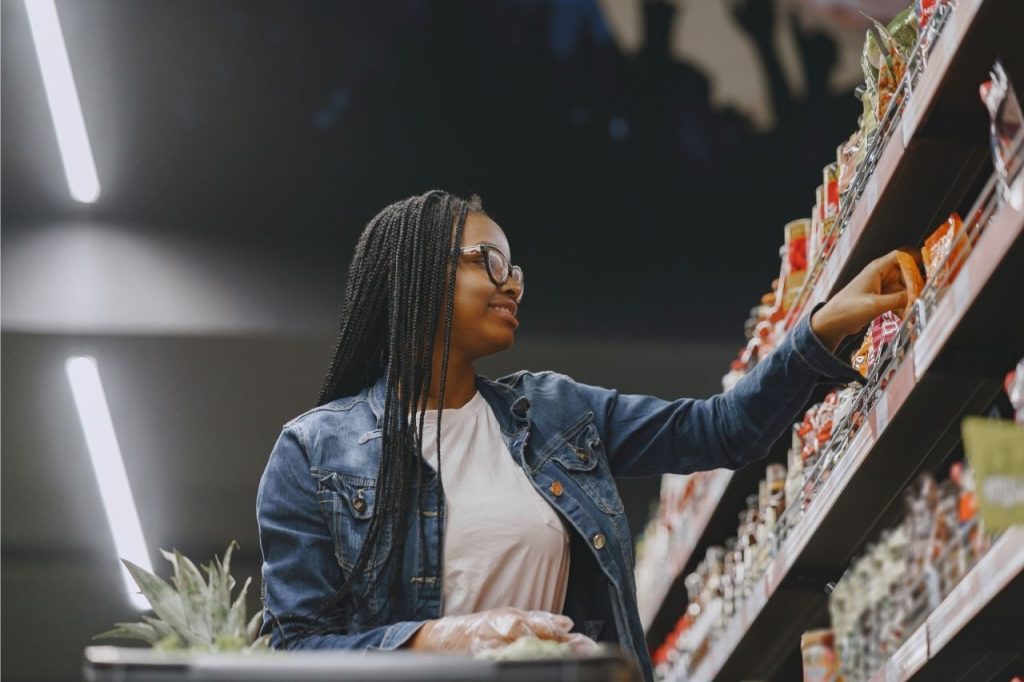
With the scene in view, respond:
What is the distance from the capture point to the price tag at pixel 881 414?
215 centimetres

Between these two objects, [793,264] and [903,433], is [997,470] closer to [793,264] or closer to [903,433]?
[903,433]

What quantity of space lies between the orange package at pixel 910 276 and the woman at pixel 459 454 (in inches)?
1.1

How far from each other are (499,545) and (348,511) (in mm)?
237

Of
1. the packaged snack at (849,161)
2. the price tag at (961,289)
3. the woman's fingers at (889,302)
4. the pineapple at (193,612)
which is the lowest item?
the pineapple at (193,612)

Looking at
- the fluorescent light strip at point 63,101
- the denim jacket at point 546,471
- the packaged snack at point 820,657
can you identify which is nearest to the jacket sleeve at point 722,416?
the denim jacket at point 546,471

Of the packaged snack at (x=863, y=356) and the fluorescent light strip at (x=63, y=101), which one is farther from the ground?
the fluorescent light strip at (x=63, y=101)

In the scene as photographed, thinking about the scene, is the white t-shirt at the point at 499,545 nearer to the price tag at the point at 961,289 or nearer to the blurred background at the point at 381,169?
the price tag at the point at 961,289

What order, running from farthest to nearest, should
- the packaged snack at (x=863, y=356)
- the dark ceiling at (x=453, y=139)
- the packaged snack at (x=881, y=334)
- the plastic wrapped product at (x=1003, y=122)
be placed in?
the dark ceiling at (x=453, y=139)
the packaged snack at (x=863, y=356)
the packaged snack at (x=881, y=334)
the plastic wrapped product at (x=1003, y=122)

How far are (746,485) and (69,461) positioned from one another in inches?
174

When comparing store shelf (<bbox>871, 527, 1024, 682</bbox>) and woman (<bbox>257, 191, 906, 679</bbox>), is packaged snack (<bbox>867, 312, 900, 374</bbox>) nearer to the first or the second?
woman (<bbox>257, 191, 906, 679</bbox>)

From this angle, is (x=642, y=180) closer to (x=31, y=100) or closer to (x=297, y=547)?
(x=31, y=100)

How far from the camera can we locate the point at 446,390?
229 centimetres

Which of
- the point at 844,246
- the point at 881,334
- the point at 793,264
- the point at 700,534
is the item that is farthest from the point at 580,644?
the point at 700,534

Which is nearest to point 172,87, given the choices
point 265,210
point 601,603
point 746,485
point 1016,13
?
point 265,210
